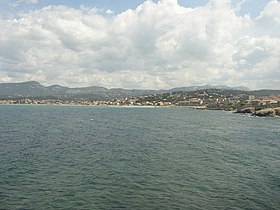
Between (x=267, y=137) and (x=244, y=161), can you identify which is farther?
(x=267, y=137)

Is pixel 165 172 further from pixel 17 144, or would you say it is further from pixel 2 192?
pixel 17 144

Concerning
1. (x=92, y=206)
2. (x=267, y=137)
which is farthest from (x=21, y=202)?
(x=267, y=137)

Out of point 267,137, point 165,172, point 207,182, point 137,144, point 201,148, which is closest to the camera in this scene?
point 207,182

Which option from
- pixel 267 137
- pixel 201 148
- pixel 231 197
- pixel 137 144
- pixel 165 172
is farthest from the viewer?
pixel 267 137

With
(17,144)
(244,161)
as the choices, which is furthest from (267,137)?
(17,144)

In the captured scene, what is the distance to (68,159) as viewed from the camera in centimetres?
4875

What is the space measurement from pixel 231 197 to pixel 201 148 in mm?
30381

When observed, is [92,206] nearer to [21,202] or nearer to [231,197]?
[21,202]

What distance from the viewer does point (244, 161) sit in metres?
48.5

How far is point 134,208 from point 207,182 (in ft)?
40.0

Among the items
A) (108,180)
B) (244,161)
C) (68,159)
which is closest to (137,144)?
(68,159)

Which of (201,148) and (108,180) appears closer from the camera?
(108,180)

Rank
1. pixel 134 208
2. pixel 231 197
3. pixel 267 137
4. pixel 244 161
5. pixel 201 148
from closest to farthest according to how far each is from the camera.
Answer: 1. pixel 134 208
2. pixel 231 197
3. pixel 244 161
4. pixel 201 148
5. pixel 267 137

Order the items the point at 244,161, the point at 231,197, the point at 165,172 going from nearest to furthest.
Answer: the point at 231,197 < the point at 165,172 < the point at 244,161
